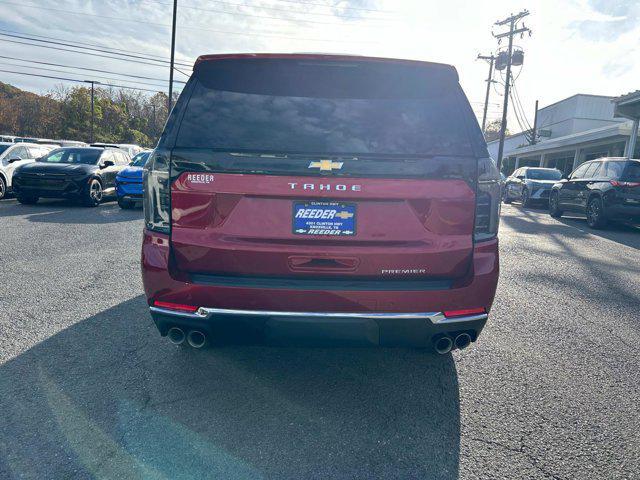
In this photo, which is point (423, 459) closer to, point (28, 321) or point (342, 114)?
point (342, 114)

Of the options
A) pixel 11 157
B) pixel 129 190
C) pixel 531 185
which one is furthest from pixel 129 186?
pixel 531 185

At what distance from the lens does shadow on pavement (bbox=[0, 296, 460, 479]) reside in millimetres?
2125

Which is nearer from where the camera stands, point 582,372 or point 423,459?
point 423,459

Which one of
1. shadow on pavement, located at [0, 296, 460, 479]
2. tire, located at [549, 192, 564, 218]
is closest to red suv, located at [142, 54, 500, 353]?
shadow on pavement, located at [0, 296, 460, 479]

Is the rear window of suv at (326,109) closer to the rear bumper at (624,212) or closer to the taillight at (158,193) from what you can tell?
the taillight at (158,193)

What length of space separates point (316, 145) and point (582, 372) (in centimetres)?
256

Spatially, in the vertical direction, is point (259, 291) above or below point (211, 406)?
above

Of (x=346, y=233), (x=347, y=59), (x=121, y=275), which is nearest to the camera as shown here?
(x=346, y=233)

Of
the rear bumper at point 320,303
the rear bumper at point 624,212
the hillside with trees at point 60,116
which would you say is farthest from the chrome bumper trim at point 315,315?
the hillside with trees at point 60,116

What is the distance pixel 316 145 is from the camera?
2371 mm

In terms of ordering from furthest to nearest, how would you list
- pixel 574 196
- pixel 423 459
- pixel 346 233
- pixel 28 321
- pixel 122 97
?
pixel 122 97
pixel 574 196
pixel 28 321
pixel 346 233
pixel 423 459

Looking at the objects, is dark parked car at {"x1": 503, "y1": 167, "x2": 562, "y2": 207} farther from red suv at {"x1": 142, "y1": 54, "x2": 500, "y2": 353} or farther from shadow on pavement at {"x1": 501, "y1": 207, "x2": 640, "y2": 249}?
red suv at {"x1": 142, "y1": 54, "x2": 500, "y2": 353}

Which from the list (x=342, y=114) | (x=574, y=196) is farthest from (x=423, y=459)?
(x=574, y=196)

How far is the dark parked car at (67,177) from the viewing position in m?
11.8
